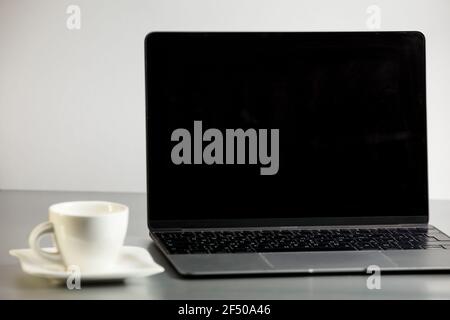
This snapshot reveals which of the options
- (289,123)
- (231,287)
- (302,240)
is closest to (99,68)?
(289,123)

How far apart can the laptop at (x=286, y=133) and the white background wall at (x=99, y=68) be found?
30 centimetres

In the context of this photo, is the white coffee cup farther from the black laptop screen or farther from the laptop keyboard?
the black laptop screen

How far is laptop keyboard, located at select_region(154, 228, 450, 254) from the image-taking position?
1.02 m

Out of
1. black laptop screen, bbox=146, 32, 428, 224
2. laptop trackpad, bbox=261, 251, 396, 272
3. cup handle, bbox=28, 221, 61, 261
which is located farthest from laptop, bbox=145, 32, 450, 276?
Answer: cup handle, bbox=28, 221, 61, 261

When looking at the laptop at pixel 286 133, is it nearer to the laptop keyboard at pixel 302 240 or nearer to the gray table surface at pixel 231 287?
the laptop keyboard at pixel 302 240

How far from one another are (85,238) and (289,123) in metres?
0.40

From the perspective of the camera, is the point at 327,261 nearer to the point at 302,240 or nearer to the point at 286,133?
the point at 302,240

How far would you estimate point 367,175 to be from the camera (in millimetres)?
1198

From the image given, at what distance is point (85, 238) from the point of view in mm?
895

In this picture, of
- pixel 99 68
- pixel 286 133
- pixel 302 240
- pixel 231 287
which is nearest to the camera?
pixel 231 287
